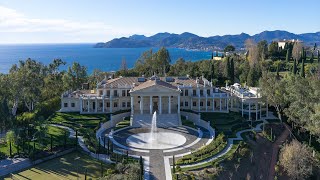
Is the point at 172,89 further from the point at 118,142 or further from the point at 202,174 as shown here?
the point at 202,174

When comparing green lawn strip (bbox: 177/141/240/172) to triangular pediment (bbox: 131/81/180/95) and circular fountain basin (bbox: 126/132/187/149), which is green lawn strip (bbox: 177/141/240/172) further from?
triangular pediment (bbox: 131/81/180/95)

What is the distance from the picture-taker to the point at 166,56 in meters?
109

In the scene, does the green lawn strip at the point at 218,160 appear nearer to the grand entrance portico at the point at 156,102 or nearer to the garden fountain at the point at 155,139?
the garden fountain at the point at 155,139

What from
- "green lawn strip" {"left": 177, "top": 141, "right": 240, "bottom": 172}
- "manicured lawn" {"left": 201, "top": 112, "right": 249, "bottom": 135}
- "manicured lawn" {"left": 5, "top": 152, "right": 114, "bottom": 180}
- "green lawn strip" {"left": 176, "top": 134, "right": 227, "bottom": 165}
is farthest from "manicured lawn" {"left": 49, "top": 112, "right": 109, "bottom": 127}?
"green lawn strip" {"left": 177, "top": 141, "right": 240, "bottom": 172}

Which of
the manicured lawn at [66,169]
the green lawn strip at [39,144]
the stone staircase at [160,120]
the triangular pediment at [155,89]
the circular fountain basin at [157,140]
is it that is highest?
the triangular pediment at [155,89]

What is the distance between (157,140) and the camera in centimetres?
5625

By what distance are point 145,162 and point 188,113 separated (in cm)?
2419

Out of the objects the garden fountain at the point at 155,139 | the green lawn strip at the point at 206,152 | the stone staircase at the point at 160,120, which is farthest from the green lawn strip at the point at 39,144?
the green lawn strip at the point at 206,152

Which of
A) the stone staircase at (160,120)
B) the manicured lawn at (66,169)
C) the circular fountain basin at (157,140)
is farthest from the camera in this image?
the stone staircase at (160,120)

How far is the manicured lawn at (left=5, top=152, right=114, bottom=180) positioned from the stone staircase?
59.1ft

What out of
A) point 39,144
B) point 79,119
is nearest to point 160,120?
point 79,119

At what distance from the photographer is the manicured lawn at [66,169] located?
42.0 metres

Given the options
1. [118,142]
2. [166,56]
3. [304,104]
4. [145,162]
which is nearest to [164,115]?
[118,142]

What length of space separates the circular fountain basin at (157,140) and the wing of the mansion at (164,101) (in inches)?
330
